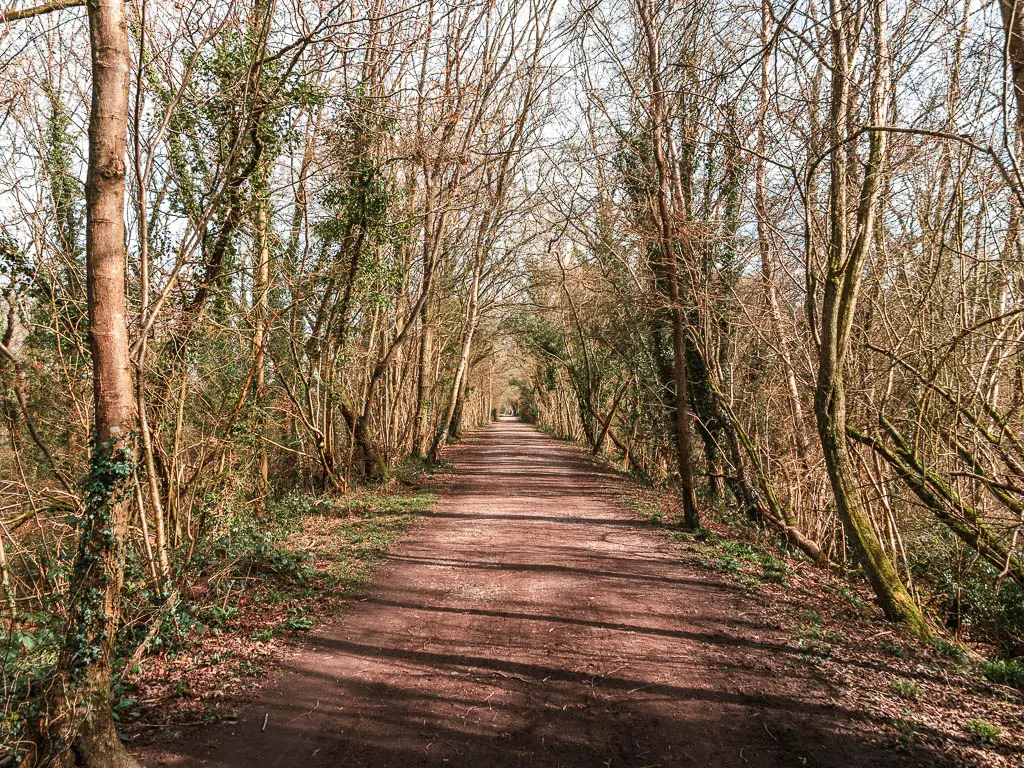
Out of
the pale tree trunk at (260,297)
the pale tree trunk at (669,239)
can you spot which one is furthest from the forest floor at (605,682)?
the pale tree trunk at (260,297)

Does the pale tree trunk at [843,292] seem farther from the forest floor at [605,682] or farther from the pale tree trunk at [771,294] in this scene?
the pale tree trunk at [771,294]

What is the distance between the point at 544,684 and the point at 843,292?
549 cm

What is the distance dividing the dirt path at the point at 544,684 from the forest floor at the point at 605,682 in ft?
0.05

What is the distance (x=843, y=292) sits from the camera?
6801 millimetres

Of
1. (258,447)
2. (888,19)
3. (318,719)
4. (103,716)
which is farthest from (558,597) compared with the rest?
(888,19)

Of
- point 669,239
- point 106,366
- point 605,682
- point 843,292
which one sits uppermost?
point 669,239

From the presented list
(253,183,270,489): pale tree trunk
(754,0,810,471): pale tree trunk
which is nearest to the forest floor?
(754,0,810,471): pale tree trunk

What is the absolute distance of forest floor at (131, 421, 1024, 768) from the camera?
12.4 feet

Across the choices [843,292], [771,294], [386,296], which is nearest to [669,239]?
[771,294]

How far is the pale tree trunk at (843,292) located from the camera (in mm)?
6379

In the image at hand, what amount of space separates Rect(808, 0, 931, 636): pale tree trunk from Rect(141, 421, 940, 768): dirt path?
5.23ft

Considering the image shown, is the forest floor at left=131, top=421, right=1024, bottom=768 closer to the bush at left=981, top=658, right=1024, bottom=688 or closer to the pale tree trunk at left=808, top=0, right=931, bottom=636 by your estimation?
the bush at left=981, top=658, right=1024, bottom=688

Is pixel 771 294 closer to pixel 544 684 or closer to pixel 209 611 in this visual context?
pixel 544 684

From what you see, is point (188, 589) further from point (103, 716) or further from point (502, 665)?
point (502, 665)
